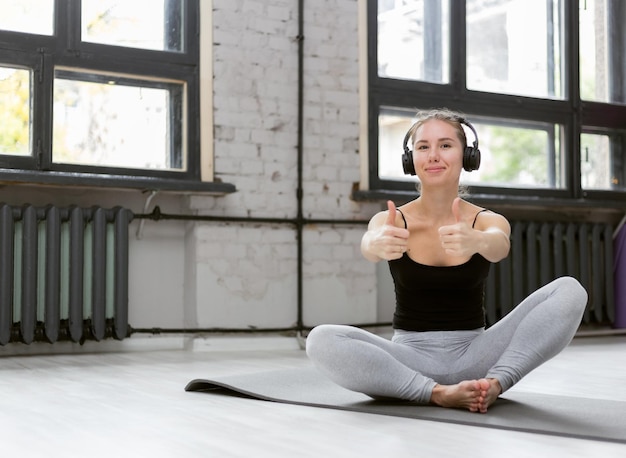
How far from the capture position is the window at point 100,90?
14.6 feet

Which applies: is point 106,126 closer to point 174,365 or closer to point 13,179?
point 13,179

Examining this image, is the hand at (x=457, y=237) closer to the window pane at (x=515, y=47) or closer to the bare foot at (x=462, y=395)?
the bare foot at (x=462, y=395)

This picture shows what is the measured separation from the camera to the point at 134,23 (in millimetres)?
4805

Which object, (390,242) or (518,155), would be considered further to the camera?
(518,155)

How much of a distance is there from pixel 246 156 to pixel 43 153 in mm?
1086

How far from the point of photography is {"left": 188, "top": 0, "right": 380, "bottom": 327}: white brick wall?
4.89 metres

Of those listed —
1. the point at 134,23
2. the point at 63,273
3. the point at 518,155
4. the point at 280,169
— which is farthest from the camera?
the point at 518,155

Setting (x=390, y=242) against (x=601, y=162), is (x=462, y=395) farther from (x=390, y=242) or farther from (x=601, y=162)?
(x=601, y=162)

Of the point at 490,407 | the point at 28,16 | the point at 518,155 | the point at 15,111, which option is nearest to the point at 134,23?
the point at 28,16

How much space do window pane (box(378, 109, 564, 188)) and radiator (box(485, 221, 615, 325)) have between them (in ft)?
1.10

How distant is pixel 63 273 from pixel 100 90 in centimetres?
97

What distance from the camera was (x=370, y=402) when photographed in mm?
2615

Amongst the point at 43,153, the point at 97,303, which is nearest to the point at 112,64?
the point at 43,153

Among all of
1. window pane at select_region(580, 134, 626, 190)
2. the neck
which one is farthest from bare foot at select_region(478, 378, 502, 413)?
window pane at select_region(580, 134, 626, 190)
